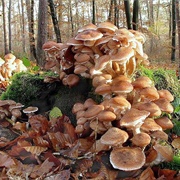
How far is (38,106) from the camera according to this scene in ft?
14.0

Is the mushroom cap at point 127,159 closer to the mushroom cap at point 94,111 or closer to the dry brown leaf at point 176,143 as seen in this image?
the mushroom cap at point 94,111

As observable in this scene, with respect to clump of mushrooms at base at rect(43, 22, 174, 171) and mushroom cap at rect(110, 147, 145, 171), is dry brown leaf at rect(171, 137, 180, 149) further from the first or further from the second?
mushroom cap at rect(110, 147, 145, 171)

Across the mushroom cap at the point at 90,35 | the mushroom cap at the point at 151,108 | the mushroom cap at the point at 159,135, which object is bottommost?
the mushroom cap at the point at 159,135

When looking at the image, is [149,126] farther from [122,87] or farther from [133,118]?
[122,87]

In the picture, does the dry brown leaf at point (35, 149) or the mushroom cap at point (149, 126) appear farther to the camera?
the dry brown leaf at point (35, 149)

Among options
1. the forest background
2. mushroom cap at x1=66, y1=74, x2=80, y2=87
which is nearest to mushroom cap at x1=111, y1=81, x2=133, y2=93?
mushroom cap at x1=66, y1=74, x2=80, y2=87

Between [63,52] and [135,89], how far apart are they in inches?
49.4

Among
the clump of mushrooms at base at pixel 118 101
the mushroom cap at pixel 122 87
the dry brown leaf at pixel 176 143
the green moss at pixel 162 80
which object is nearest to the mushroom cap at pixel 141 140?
the clump of mushrooms at base at pixel 118 101

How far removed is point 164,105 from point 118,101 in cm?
58

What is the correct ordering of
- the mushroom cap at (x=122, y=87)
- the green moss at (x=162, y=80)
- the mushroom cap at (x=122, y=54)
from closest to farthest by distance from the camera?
the mushroom cap at (x=122, y=87) < the mushroom cap at (x=122, y=54) < the green moss at (x=162, y=80)

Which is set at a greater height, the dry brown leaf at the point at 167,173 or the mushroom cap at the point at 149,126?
the mushroom cap at the point at 149,126

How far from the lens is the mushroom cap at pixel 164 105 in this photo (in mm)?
2875

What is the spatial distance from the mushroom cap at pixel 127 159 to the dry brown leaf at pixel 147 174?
21 cm

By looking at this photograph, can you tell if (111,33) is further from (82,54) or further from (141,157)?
(141,157)
